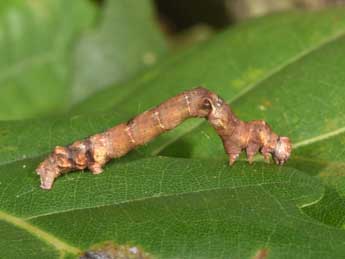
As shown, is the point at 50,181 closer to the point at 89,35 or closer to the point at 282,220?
the point at 282,220

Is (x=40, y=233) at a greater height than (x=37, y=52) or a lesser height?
lesser

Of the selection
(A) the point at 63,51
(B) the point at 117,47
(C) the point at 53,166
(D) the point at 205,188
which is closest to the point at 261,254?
(D) the point at 205,188

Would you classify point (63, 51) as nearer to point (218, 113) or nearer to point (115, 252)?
point (218, 113)

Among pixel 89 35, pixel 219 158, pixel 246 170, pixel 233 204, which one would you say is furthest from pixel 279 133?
pixel 89 35

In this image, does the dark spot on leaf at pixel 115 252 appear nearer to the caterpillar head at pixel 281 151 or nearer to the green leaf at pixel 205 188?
the green leaf at pixel 205 188

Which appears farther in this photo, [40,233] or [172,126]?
[172,126]
